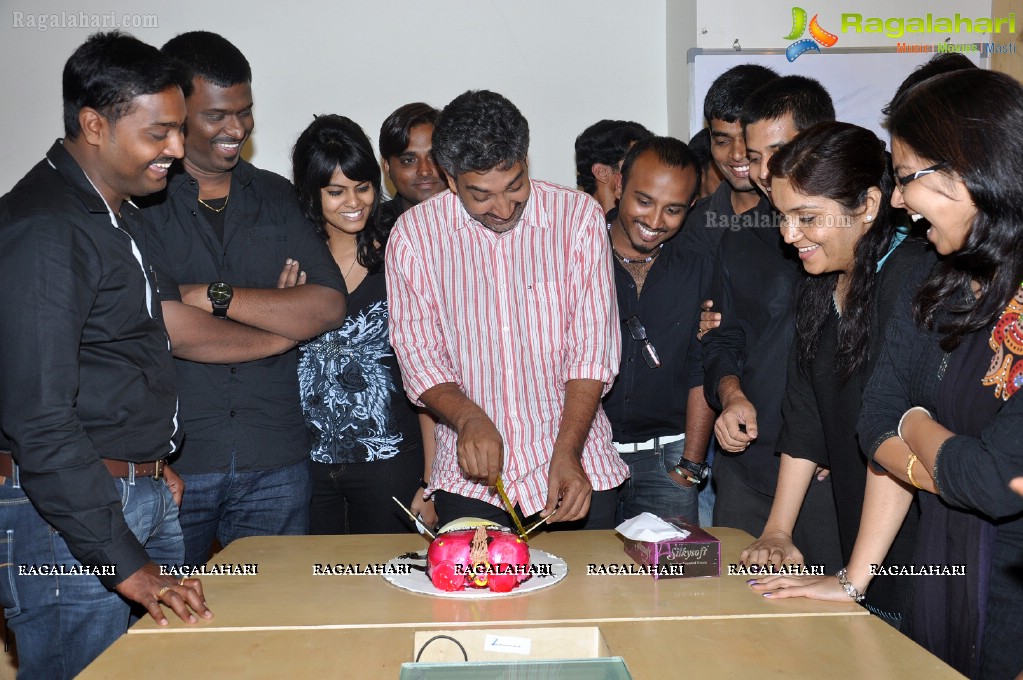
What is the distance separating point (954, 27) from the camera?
4.10 metres

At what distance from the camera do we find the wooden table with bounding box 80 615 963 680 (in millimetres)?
1493

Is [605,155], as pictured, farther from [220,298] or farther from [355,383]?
[220,298]

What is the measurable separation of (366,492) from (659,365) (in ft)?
3.23

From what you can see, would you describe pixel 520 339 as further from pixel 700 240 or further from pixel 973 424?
pixel 973 424

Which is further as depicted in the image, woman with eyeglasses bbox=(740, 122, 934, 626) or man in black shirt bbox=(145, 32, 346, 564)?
man in black shirt bbox=(145, 32, 346, 564)

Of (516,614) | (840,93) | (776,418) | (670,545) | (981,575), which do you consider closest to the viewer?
(981,575)

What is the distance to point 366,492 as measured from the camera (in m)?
2.81

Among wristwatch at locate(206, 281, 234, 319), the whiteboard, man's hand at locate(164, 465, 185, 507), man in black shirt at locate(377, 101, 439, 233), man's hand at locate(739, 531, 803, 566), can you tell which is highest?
the whiteboard

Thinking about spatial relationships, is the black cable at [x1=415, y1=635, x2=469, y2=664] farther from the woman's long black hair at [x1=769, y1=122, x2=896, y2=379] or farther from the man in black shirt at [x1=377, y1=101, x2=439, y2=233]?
the man in black shirt at [x1=377, y1=101, x2=439, y2=233]

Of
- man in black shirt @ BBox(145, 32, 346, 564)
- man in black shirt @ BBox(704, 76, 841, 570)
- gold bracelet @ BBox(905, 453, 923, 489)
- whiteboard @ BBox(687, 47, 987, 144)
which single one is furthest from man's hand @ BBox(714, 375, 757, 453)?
whiteboard @ BBox(687, 47, 987, 144)

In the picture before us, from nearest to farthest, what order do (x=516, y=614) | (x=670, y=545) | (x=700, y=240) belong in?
(x=516, y=614), (x=670, y=545), (x=700, y=240)

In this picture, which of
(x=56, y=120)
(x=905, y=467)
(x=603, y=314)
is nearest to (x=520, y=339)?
(x=603, y=314)

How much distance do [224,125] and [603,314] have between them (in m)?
1.19

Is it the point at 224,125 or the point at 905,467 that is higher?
the point at 224,125
